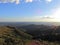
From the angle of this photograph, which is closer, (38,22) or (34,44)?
(34,44)

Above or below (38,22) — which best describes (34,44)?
below

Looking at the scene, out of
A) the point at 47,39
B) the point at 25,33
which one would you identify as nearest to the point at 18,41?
the point at 25,33

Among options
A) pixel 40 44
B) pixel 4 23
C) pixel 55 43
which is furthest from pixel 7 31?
pixel 55 43

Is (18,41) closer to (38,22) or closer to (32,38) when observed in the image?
(32,38)

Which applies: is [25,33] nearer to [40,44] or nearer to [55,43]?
[40,44]

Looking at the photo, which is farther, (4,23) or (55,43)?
(4,23)

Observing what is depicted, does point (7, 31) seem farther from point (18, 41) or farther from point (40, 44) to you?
point (40, 44)

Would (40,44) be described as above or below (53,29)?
below

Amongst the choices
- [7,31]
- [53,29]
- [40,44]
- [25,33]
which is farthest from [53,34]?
[7,31]
